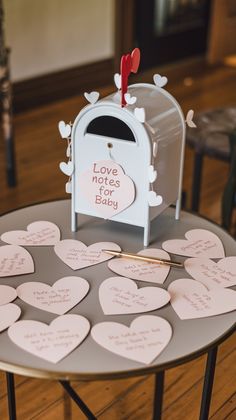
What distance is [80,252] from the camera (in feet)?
4.11

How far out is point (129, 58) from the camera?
122cm

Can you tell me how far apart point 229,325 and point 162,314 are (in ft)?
0.39

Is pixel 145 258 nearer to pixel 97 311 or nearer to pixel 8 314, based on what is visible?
pixel 97 311

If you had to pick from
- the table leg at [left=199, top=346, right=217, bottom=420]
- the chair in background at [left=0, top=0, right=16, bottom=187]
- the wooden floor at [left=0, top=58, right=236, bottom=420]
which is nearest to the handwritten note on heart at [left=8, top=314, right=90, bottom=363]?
the table leg at [left=199, top=346, right=217, bottom=420]

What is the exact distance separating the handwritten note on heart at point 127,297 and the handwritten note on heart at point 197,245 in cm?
16

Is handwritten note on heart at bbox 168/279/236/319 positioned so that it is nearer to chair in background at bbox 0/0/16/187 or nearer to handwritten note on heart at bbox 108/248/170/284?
handwritten note on heart at bbox 108/248/170/284

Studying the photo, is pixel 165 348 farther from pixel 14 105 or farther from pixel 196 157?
pixel 14 105

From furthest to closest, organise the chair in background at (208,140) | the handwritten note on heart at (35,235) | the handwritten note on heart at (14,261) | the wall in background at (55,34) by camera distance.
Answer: the wall in background at (55,34) → the chair in background at (208,140) → the handwritten note on heart at (35,235) → the handwritten note on heart at (14,261)

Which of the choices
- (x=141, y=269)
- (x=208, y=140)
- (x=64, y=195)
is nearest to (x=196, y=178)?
(x=208, y=140)

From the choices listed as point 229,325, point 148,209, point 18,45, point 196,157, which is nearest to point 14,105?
point 18,45

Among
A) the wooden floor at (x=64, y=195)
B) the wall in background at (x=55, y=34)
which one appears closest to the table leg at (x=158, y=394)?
the wooden floor at (x=64, y=195)

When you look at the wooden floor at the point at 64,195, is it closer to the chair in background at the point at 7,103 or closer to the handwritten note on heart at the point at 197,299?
the chair in background at the point at 7,103

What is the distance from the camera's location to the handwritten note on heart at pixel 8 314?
3.39ft

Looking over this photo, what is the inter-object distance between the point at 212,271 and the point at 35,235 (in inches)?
15.3
